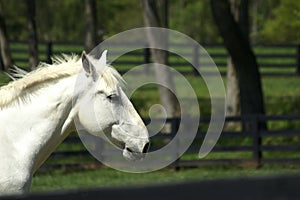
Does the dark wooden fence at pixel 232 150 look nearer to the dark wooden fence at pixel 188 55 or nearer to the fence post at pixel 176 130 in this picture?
the fence post at pixel 176 130

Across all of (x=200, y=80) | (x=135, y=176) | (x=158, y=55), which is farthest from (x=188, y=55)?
(x=135, y=176)

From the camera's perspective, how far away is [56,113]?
18.9 feet

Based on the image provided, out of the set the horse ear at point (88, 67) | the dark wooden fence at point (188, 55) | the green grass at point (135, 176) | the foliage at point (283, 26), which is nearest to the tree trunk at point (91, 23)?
the dark wooden fence at point (188, 55)

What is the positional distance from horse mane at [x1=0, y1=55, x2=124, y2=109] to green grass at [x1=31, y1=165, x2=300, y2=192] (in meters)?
6.43

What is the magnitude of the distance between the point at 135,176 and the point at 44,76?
8.56 m

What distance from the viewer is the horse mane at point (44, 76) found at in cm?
568

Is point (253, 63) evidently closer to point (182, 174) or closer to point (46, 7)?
point (182, 174)

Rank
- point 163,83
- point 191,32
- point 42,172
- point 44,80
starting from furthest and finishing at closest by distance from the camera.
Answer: point 191,32 < point 163,83 < point 42,172 < point 44,80

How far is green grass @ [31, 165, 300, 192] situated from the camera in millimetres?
13078

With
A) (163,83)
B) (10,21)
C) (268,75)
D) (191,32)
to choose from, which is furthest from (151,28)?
(191,32)

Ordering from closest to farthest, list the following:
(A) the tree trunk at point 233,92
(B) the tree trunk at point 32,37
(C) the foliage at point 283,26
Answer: (B) the tree trunk at point 32,37, (A) the tree trunk at point 233,92, (C) the foliage at point 283,26

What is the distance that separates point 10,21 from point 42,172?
66.3 feet

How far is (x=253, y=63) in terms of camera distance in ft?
61.6

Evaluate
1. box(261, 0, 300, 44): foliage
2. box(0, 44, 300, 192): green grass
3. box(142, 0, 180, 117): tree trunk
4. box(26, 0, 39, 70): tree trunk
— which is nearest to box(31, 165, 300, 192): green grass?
box(0, 44, 300, 192): green grass
